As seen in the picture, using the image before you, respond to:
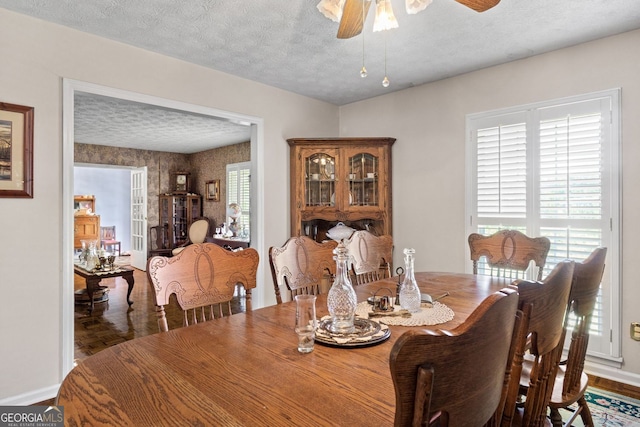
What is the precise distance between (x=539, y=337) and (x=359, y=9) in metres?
1.60

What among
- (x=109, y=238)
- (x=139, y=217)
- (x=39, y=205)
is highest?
(x=39, y=205)

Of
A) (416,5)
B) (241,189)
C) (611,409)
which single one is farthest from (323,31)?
(241,189)

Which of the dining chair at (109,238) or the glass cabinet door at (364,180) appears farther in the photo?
the dining chair at (109,238)

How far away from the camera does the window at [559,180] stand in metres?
2.68

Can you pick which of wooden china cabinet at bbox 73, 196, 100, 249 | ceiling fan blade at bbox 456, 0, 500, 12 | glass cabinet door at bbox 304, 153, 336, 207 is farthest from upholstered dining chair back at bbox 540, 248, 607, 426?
wooden china cabinet at bbox 73, 196, 100, 249

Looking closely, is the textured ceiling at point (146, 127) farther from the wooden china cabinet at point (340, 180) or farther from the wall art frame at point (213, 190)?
the wooden china cabinet at point (340, 180)

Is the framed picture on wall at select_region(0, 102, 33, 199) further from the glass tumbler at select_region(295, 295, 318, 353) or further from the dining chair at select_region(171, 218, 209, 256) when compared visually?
the dining chair at select_region(171, 218, 209, 256)

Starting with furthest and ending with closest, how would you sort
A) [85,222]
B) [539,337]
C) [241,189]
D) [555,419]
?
1. [85,222]
2. [241,189]
3. [555,419]
4. [539,337]

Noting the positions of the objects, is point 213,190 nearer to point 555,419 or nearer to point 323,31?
point 323,31

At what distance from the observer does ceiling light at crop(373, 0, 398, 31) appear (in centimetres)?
169

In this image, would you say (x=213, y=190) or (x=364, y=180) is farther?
(x=213, y=190)

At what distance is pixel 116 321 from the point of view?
4129mm

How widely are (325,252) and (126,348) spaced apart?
47.4 inches

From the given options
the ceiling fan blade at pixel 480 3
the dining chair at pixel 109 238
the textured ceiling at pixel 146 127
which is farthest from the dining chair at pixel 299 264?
the dining chair at pixel 109 238
